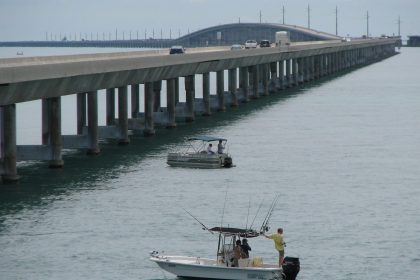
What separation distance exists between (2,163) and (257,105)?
223 feet

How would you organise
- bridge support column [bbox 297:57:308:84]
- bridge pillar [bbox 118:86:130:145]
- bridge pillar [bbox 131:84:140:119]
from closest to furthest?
bridge pillar [bbox 118:86:130:145]
bridge pillar [bbox 131:84:140:119]
bridge support column [bbox 297:57:308:84]

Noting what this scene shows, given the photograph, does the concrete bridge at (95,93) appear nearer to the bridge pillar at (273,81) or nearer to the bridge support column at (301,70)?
the bridge pillar at (273,81)

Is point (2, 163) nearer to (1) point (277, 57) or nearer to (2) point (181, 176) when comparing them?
(2) point (181, 176)

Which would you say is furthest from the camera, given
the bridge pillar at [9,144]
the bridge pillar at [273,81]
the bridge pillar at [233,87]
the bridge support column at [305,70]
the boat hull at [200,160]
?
the bridge support column at [305,70]

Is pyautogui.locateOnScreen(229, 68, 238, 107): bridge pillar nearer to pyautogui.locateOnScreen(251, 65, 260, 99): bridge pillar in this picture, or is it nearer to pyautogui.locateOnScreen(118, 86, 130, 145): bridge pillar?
pyautogui.locateOnScreen(251, 65, 260, 99): bridge pillar

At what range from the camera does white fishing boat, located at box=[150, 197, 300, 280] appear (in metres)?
41.9

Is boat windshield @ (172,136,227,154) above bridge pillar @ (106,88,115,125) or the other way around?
the other way around

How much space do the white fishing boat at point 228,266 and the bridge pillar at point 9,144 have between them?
22228 mm

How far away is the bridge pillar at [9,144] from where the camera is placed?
6469cm

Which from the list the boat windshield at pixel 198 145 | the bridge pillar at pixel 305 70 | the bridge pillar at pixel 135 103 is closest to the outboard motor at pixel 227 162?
the boat windshield at pixel 198 145

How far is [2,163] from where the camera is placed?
65500mm

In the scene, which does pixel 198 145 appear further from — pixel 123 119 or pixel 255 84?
pixel 255 84

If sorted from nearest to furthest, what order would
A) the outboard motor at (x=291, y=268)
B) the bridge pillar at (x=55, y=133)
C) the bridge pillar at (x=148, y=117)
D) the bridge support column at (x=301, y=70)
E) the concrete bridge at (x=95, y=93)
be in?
the outboard motor at (x=291, y=268) < the concrete bridge at (x=95, y=93) < the bridge pillar at (x=55, y=133) < the bridge pillar at (x=148, y=117) < the bridge support column at (x=301, y=70)

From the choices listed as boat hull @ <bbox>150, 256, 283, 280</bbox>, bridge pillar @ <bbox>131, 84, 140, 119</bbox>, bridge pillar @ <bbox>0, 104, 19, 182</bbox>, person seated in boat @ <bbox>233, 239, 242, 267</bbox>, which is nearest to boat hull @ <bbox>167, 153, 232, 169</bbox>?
bridge pillar @ <bbox>0, 104, 19, 182</bbox>
